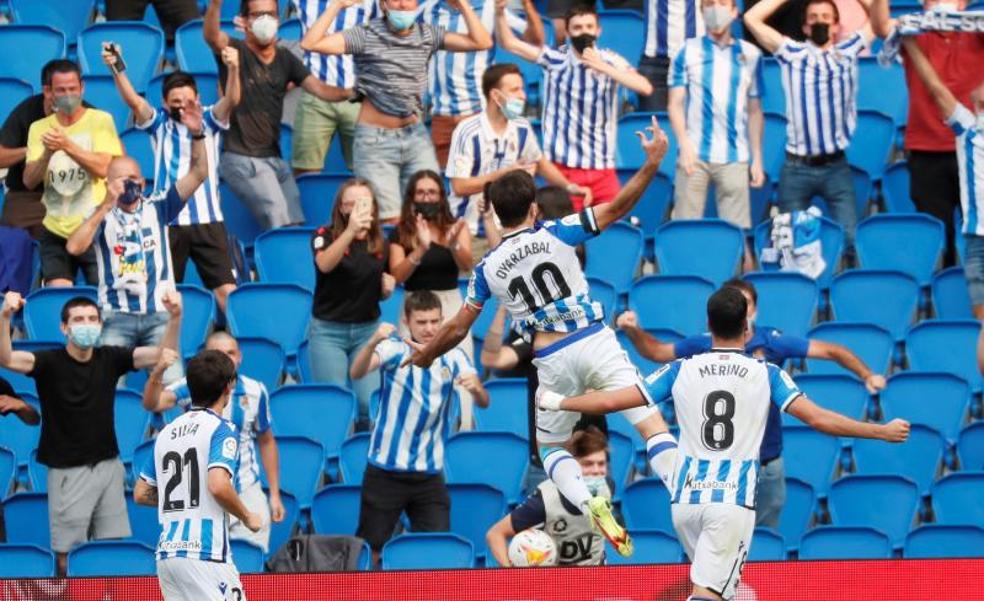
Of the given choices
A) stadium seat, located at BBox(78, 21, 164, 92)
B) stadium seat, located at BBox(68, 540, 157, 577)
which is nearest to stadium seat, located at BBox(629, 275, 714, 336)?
stadium seat, located at BBox(68, 540, 157, 577)

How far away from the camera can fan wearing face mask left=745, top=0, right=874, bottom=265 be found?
14672 mm

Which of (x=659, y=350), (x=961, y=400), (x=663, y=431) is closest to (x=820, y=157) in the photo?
(x=961, y=400)

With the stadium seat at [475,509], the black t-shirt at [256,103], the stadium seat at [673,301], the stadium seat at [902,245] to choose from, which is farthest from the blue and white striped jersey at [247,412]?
the stadium seat at [902,245]

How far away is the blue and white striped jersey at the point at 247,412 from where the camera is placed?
1235 cm

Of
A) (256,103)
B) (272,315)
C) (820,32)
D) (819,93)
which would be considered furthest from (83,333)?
(820,32)

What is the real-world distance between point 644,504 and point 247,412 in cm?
227

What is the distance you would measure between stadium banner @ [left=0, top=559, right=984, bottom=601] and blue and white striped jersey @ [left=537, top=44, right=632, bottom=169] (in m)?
4.70

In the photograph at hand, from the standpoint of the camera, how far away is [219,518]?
33.6 ft

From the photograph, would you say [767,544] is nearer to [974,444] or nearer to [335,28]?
[974,444]

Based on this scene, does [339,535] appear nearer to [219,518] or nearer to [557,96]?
[219,518]

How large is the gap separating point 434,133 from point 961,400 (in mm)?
3932

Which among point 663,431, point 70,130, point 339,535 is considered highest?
point 70,130

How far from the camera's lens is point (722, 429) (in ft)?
32.4

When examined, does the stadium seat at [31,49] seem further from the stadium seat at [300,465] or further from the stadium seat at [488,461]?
the stadium seat at [488,461]
